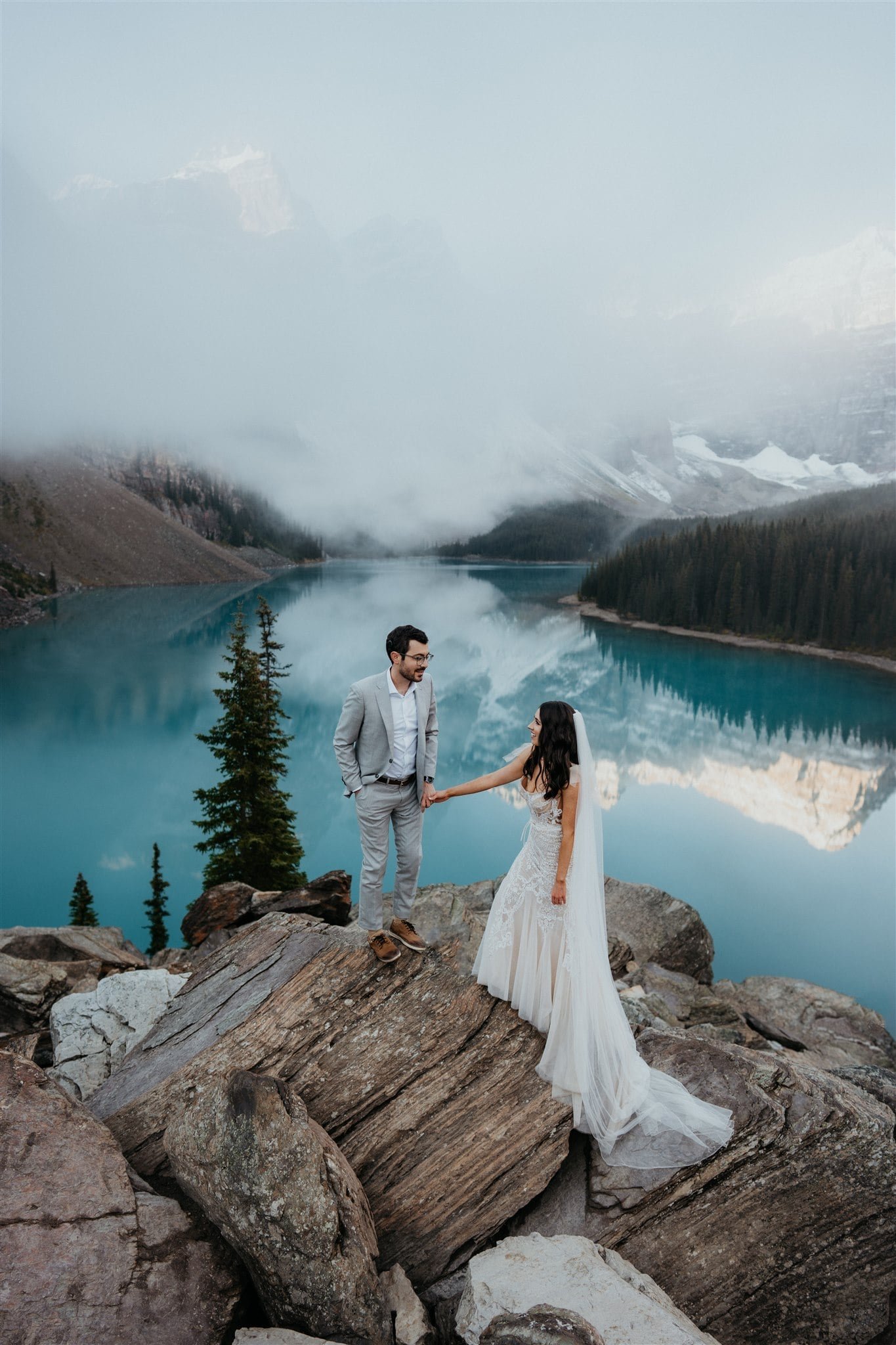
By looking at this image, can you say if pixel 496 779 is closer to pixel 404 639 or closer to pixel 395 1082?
pixel 404 639

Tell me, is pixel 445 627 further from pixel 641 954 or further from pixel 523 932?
pixel 523 932

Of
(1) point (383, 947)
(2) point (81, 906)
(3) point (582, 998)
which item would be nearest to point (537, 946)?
(3) point (582, 998)

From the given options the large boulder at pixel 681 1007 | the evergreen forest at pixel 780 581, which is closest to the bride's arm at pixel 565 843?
the large boulder at pixel 681 1007

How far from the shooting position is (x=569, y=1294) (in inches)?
189

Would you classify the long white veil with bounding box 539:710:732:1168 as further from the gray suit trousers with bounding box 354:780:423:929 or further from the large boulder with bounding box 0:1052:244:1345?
the large boulder with bounding box 0:1052:244:1345

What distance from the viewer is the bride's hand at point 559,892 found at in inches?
261

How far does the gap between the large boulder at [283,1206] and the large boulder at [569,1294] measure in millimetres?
722

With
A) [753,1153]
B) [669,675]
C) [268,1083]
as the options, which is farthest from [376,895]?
[669,675]

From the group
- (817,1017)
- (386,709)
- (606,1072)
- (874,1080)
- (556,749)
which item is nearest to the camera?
(606,1072)

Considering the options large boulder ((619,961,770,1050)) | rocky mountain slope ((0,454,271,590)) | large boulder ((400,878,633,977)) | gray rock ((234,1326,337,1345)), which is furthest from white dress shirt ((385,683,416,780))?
rocky mountain slope ((0,454,271,590))

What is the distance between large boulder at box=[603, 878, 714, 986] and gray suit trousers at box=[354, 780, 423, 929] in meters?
10.4

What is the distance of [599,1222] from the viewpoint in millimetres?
5887

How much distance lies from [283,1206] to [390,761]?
381 centimetres

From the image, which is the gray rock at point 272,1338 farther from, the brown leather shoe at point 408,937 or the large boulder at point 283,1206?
the brown leather shoe at point 408,937
